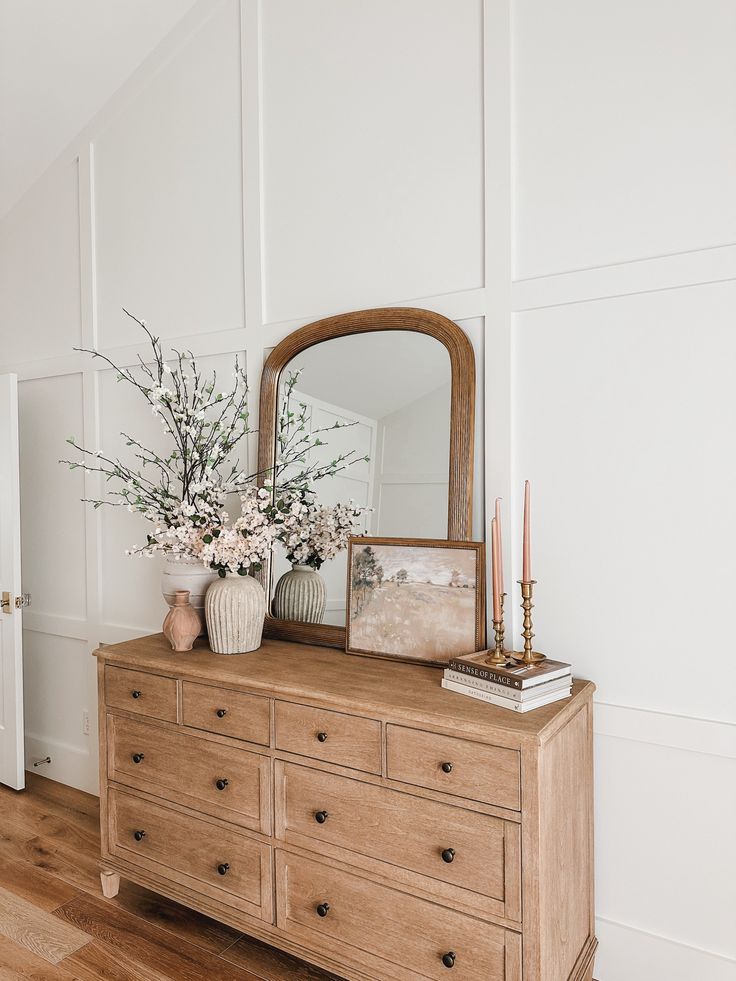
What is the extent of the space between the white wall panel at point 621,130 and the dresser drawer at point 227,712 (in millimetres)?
1452

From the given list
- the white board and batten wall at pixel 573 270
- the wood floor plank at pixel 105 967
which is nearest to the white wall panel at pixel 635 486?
the white board and batten wall at pixel 573 270

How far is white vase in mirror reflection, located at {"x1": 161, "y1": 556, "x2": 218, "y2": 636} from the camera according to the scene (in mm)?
2332

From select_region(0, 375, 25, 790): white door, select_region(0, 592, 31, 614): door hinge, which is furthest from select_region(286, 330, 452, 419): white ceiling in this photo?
select_region(0, 592, 31, 614): door hinge

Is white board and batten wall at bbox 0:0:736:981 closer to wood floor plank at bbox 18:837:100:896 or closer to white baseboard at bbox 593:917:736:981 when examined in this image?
white baseboard at bbox 593:917:736:981

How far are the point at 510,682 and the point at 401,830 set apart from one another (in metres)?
0.45

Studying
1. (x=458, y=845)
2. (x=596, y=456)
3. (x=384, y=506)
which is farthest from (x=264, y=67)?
(x=458, y=845)

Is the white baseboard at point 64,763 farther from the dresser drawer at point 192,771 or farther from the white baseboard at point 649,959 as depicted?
the white baseboard at point 649,959

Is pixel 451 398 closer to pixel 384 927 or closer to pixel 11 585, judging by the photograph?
pixel 384 927

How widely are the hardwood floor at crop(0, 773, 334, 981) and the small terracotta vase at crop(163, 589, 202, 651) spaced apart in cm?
87

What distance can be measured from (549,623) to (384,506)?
A: 61cm

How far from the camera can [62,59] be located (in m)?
2.70

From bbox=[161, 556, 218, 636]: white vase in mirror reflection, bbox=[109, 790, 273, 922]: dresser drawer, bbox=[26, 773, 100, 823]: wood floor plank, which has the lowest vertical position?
bbox=[26, 773, 100, 823]: wood floor plank

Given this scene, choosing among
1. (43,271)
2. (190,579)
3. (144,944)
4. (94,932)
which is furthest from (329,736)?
(43,271)

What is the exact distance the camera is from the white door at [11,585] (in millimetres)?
3031
